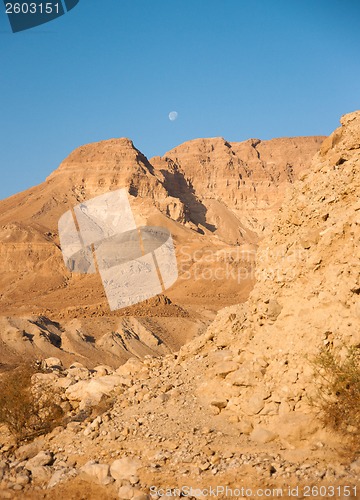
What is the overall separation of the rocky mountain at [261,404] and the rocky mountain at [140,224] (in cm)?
982

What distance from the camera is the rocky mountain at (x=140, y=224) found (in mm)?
20734

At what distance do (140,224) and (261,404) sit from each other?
174ft

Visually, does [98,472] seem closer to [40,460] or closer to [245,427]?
[40,460]

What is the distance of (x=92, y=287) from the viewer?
3769 cm

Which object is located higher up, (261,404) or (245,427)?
(261,404)

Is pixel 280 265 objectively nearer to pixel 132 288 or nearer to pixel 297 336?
pixel 297 336

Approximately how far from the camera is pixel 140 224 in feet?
195

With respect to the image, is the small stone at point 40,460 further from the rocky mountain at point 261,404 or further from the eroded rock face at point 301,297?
the eroded rock face at point 301,297

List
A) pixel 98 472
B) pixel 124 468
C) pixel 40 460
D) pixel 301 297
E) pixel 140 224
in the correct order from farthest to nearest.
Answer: pixel 140 224, pixel 40 460, pixel 301 297, pixel 98 472, pixel 124 468

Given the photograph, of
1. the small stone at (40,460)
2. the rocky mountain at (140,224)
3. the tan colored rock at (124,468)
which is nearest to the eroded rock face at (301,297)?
the tan colored rock at (124,468)

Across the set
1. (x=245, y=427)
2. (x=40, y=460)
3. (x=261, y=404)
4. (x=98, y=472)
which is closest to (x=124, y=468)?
(x=98, y=472)

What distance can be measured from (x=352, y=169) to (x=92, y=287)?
31534 mm

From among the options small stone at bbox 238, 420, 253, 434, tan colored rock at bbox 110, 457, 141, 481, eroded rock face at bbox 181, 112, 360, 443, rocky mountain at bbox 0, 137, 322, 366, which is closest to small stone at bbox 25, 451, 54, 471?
tan colored rock at bbox 110, 457, 141, 481

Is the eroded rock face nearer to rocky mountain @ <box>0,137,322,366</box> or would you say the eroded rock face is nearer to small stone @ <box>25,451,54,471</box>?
small stone @ <box>25,451,54,471</box>
